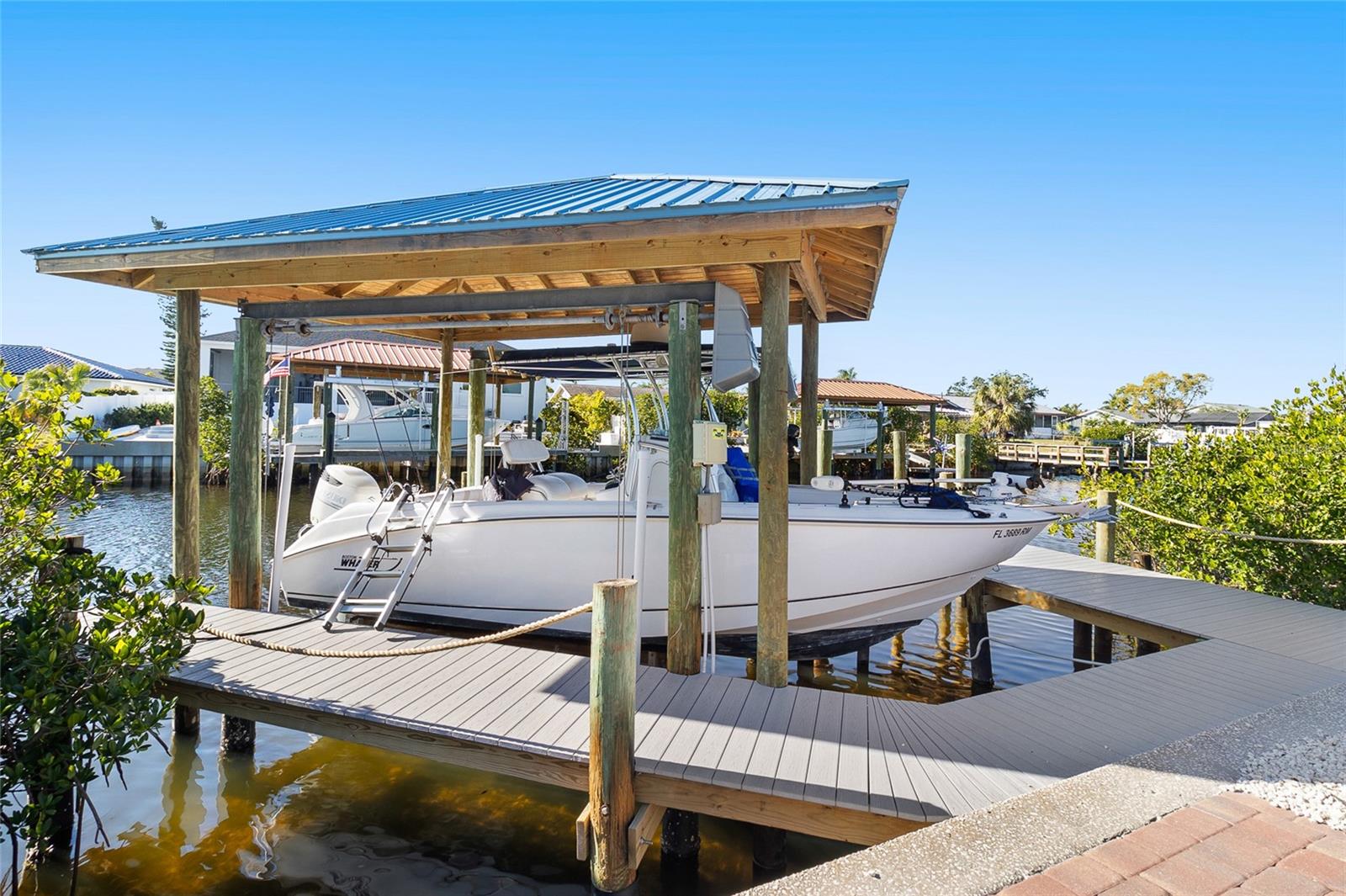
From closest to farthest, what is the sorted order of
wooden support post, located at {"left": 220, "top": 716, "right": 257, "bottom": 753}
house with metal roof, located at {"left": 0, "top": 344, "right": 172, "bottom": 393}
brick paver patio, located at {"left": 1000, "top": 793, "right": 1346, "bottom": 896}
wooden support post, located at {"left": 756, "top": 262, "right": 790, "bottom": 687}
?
brick paver patio, located at {"left": 1000, "top": 793, "right": 1346, "bottom": 896}, wooden support post, located at {"left": 756, "top": 262, "right": 790, "bottom": 687}, wooden support post, located at {"left": 220, "top": 716, "right": 257, "bottom": 753}, house with metal roof, located at {"left": 0, "top": 344, "right": 172, "bottom": 393}

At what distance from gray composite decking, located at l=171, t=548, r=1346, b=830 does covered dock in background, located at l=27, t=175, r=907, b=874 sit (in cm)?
67

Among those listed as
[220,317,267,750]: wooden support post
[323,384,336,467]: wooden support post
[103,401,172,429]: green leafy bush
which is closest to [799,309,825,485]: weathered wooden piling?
[220,317,267,750]: wooden support post

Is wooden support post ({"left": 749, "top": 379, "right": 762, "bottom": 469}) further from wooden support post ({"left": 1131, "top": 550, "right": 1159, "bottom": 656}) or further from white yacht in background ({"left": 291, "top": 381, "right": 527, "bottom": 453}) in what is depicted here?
white yacht in background ({"left": 291, "top": 381, "right": 527, "bottom": 453})

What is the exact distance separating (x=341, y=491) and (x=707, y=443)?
14.5 ft

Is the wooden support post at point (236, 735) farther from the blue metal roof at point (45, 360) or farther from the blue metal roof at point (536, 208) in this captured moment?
the blue metal roof at point (45, 360)

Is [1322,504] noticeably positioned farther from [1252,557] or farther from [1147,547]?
[1147,547]

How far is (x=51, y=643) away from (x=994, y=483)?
777cm

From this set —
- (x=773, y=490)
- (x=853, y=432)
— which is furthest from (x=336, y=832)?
(x=853, y=432)

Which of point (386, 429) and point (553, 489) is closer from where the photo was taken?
point (553, 489)

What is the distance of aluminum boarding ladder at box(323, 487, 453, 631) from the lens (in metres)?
6.00

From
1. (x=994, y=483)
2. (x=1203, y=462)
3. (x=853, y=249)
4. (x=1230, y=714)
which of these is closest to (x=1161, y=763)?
(x=1230, y=714)

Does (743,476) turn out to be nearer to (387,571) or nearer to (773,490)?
(773,490)

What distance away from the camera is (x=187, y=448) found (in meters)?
6.20

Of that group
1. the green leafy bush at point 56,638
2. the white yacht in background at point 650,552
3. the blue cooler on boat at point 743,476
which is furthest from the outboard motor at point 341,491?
the blue cooler on boat at point 743,476
